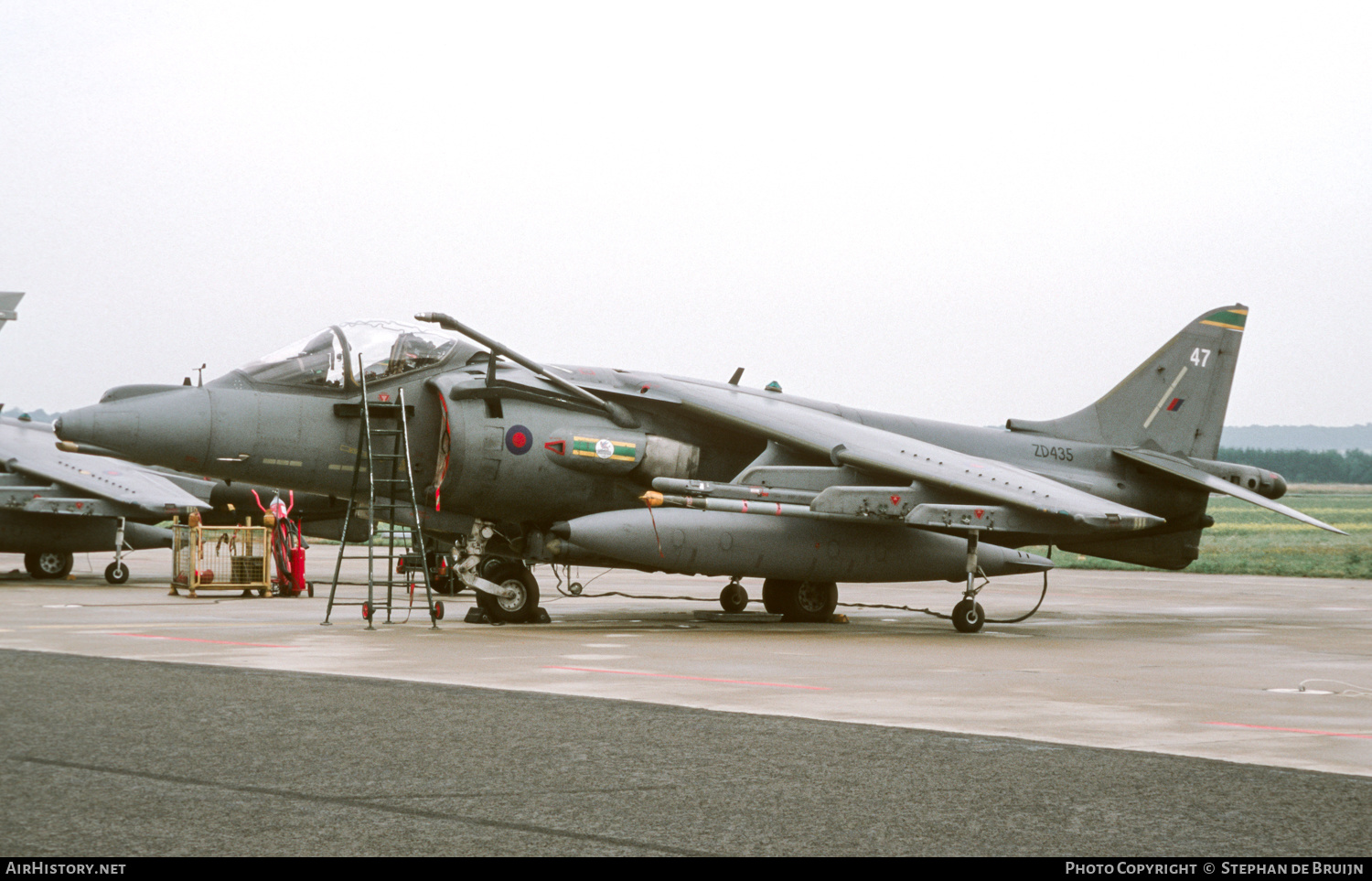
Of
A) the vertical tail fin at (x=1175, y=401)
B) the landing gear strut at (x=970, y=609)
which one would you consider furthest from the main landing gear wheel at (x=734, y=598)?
the vertical tail fin at (x=1175, y=401)

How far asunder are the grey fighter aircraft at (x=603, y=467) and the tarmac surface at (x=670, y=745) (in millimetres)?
1448

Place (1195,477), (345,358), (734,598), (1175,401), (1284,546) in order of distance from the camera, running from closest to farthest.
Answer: (345,358) → (1195,477) → (1175,401) → (734,598) → (1284,546)

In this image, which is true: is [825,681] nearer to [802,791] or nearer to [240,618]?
[802,791]

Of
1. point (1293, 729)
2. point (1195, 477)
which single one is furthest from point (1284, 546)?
point (1293, 729)

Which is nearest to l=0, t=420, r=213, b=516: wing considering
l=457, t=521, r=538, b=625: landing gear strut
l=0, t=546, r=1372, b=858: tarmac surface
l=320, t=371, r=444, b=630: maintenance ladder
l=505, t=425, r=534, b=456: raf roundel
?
l=320, t=371, r=444, b=630: maintenance ladder

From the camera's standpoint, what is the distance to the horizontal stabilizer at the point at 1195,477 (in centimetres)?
1537

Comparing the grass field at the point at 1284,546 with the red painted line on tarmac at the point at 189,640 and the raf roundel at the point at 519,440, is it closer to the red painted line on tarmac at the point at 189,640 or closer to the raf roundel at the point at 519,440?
the raf roundel at the point at 519,440

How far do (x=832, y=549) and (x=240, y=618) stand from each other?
21.4 feet

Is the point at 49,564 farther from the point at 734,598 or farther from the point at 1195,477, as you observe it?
the point at 1195,477

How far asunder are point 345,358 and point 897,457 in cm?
569

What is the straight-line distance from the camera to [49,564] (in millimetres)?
24766

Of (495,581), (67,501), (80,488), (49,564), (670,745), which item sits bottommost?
(49,564)
